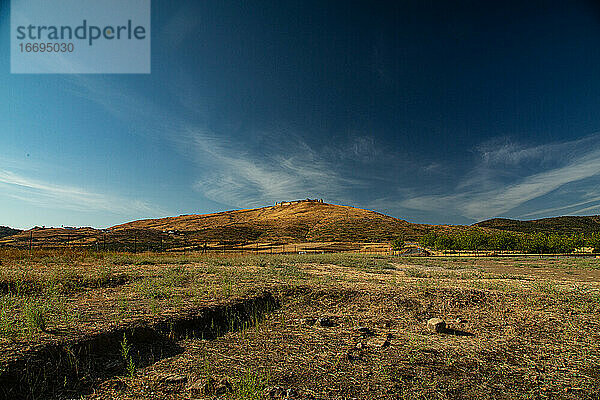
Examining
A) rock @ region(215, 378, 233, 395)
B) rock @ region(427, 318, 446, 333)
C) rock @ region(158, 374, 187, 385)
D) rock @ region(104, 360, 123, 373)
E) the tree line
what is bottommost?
the tree line

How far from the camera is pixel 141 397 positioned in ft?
13.2

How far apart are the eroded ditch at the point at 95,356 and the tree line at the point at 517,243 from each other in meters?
55.1

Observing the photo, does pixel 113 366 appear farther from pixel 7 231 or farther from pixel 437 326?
pixel 7 231

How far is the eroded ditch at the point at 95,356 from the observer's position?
4.12 metres

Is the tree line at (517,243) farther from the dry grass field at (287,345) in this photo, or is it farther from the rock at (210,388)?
the rock at (210,388)

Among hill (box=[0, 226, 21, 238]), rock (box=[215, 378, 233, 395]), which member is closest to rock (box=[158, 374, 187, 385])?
rock (box=[215, 378, 233, 395])

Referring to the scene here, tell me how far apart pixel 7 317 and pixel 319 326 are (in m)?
6.42

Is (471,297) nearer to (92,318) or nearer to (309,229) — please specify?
(92,318)

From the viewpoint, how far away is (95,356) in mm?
4957

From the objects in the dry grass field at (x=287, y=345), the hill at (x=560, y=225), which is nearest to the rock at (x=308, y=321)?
the dry grass field at (x=287, y=345)

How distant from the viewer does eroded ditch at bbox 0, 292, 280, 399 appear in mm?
4117

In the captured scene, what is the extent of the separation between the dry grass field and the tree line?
4621cm

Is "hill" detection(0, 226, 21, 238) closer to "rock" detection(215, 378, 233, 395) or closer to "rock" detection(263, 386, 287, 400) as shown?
"rock" detection(215, 378, 233, 395)

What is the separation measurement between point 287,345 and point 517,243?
59926mm
